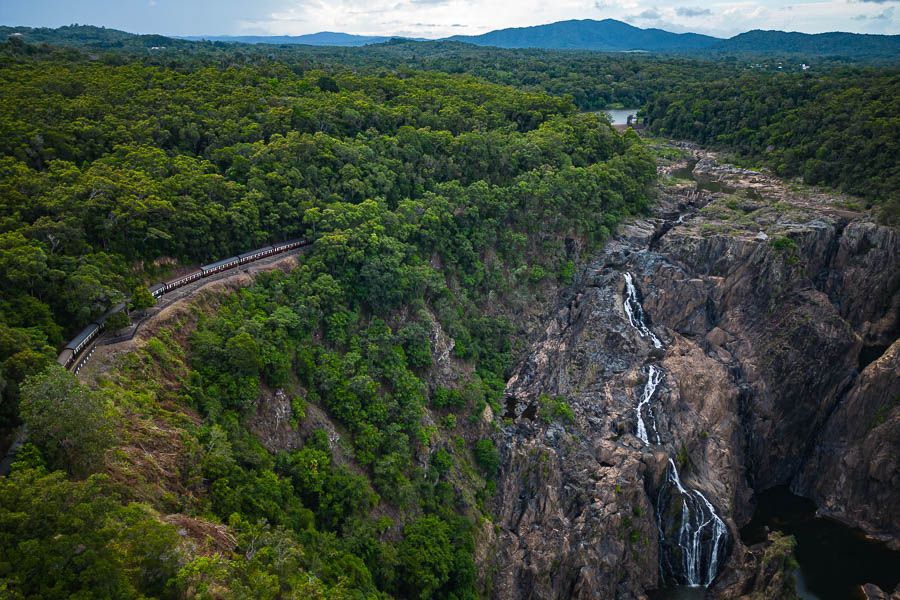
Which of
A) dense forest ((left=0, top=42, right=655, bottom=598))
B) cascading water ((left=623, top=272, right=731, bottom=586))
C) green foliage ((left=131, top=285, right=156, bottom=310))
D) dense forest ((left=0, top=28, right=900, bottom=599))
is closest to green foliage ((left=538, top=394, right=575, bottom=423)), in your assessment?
dense forest ((left=0, top=28, right=900, bottom=599))

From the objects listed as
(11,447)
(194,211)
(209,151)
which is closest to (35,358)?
(11,447)

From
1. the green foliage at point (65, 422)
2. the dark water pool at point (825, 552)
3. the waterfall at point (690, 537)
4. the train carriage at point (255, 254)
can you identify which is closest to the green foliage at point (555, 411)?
the waterfall at point (690, 537)

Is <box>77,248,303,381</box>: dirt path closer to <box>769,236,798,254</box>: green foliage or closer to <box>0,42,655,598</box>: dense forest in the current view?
<box>0,42,655,598</box>: dense forest

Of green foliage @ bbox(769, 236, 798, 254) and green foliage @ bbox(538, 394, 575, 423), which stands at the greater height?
green foliage @ bbox(769, 236, 798, 254)

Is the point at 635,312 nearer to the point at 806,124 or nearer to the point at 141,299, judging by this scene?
the point at 141,299

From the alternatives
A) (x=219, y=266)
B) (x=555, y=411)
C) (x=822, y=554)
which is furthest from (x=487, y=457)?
(x=822, y=554)

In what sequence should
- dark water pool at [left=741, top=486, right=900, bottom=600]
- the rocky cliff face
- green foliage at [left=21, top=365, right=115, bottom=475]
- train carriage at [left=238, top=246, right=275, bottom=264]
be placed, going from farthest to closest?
train carriage at [left=238, top=246, right=275, bottom=264], dark water pool at [left=741, top=486, right=900, bottom=600], the rocky cliff face, green foliage at [left=21, top=365, right=115, bottom=475]
